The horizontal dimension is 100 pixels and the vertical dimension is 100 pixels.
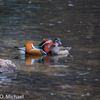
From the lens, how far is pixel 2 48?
1535 centimetres

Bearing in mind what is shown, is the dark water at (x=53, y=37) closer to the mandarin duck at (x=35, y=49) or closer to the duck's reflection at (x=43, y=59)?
the duck's reflection at (x=43, y=59)

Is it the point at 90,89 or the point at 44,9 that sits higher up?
the point at 44,9

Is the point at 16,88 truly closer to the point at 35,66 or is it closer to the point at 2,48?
the point at 35,66

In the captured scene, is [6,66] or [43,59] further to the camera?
[43,59]

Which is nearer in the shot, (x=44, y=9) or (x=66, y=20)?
(x=66, y=20)

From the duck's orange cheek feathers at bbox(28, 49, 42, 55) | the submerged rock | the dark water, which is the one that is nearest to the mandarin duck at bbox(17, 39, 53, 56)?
the duck's orange cheek feathers at bbox(28, 49, 42, 55)

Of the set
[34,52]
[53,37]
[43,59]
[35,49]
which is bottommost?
[43,59]

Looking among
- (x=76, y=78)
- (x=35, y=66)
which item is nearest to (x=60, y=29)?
(x=35, y=66)

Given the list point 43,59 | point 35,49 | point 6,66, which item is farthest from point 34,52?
point 6,66

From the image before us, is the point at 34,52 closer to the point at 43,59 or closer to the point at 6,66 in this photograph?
the point at 43,59

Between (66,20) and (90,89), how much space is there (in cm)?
1154

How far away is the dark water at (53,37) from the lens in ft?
34.4

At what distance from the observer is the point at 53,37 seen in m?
17.6

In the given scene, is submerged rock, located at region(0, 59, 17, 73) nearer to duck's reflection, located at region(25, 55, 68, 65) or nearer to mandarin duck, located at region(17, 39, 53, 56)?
duck's reflection, located at region(25, 55, 68, 65)
